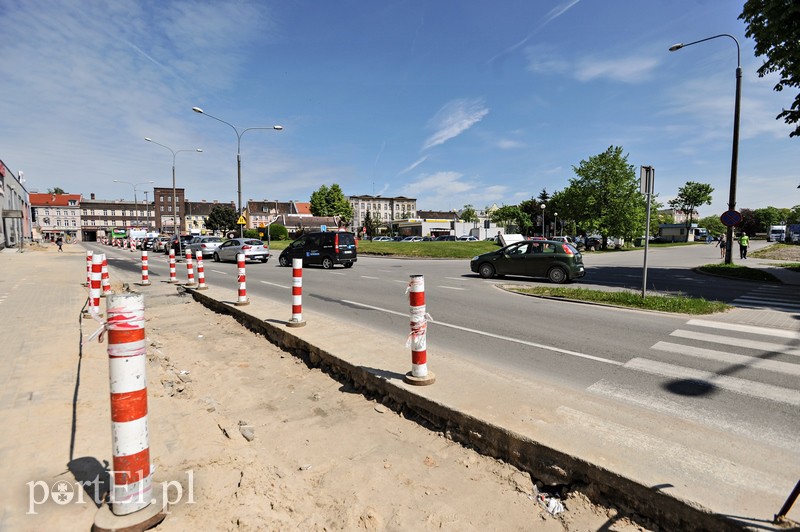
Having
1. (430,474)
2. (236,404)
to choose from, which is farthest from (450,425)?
(236,404)

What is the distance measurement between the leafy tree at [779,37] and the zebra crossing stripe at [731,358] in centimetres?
1105

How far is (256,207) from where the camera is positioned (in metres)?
119

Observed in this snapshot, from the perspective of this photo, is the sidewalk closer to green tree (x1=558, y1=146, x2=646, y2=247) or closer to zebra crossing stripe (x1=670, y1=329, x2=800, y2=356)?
zebra crossing stripe (x1=670, y1=329, x2=800, y2=356)

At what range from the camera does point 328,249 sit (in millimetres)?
20516

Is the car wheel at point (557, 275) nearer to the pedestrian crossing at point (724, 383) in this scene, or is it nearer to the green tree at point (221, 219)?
the pedestrian crossing at point (724, 383)

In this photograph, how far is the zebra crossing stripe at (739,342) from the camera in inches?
238

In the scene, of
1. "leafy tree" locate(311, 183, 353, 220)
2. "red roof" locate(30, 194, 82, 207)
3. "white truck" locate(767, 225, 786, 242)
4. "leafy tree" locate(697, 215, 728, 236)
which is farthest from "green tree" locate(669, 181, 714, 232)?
"red roof" locate(30, 194, 82, 207)

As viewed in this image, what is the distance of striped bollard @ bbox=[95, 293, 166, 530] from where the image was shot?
2.32 meters

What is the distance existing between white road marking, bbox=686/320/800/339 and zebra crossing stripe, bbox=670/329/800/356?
0.78 meters

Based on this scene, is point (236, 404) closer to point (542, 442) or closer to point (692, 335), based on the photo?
point (542, 442)

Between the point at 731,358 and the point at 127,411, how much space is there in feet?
23.0

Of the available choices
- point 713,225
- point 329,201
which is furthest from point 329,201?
point 713,225

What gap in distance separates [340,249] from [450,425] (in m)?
17.3

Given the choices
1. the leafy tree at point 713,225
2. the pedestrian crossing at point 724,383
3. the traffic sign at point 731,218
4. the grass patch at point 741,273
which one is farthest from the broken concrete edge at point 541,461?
the leafy tree at point 713,225
